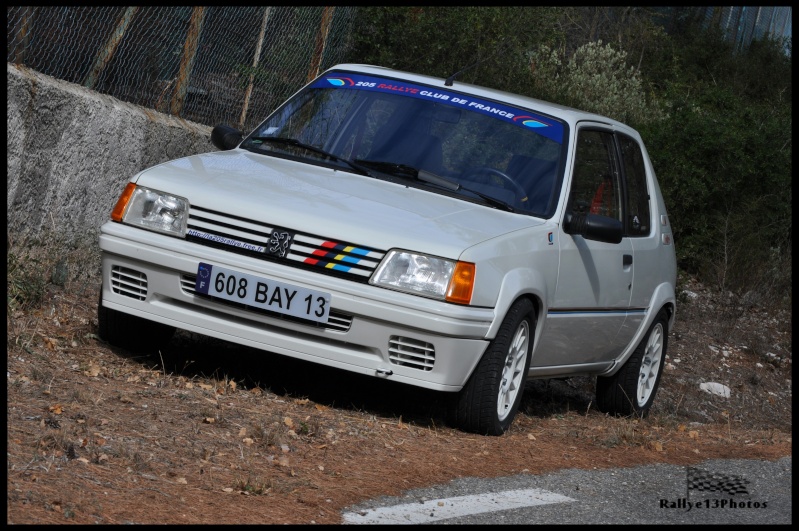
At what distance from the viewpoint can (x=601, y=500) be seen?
532cm

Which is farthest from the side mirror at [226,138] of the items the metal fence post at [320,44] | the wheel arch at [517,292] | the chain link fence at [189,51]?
the metal fence post at [320,44]

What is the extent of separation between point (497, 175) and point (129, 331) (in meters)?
Answer: 2.14

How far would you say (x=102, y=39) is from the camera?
9609mm

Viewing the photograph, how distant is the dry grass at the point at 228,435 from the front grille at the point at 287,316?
1.44 ft

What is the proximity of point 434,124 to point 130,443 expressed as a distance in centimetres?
287

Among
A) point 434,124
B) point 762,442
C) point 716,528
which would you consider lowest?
point 762,442

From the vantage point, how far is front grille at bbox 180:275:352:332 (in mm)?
6051

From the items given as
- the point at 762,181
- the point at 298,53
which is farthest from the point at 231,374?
the point at 762,181

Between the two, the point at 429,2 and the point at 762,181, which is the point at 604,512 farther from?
the point at 762,181

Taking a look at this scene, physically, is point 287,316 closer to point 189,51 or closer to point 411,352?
point 411,352

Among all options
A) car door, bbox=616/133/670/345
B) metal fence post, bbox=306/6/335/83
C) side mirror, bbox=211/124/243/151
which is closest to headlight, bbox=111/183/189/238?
side mirror, bbox=211/124/243/151

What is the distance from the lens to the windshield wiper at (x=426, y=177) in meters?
6.92

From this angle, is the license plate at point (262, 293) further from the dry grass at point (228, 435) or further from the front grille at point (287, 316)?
the dry grass at point (228, 435)

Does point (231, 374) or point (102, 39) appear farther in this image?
point (102, 39)
